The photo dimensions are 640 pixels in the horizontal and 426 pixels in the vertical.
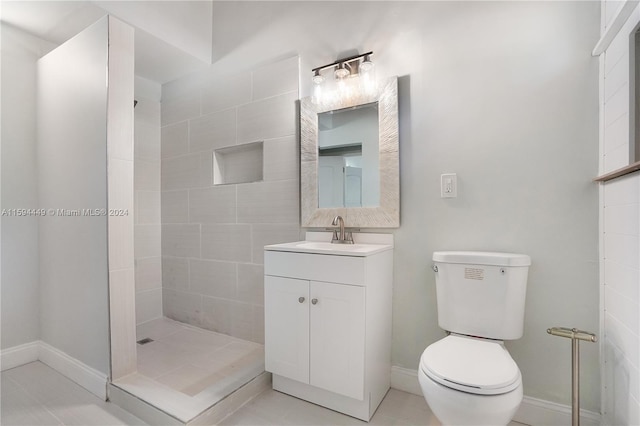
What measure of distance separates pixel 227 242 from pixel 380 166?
1377 mm

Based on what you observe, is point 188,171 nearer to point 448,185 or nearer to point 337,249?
point 337,249

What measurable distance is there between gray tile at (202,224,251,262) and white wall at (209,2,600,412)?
117 centimetres

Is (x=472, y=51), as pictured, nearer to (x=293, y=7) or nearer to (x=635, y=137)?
(x=635, y=137)

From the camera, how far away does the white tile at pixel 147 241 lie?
2.67m

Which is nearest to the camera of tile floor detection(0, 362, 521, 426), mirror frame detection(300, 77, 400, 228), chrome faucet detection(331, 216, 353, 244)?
tile floor detection(0, 362, 521, 426)

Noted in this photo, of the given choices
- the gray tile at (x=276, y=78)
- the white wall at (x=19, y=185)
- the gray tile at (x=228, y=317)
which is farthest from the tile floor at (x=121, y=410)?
the gray tile at (x=276, y=78)

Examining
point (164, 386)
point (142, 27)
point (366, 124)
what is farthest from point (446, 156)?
point (142, 27)

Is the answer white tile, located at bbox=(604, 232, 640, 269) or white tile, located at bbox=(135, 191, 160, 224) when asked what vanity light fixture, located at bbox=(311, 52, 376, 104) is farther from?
white tile, located at bbox=(135, 191, 160, 224)

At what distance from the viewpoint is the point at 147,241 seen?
2736mm

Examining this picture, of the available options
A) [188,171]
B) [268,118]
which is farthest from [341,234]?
[188,171]

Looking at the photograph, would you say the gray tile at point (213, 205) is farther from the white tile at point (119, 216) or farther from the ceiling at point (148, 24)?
the ceiling at point (148, 24)

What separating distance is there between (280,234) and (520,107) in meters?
1.60

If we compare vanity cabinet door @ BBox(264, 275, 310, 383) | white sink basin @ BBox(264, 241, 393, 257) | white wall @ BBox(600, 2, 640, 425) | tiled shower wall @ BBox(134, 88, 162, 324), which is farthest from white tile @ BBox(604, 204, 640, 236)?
tiled shower wall @ BBox(134, 88, 162, 324)

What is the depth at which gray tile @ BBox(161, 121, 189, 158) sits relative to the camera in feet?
8.79
